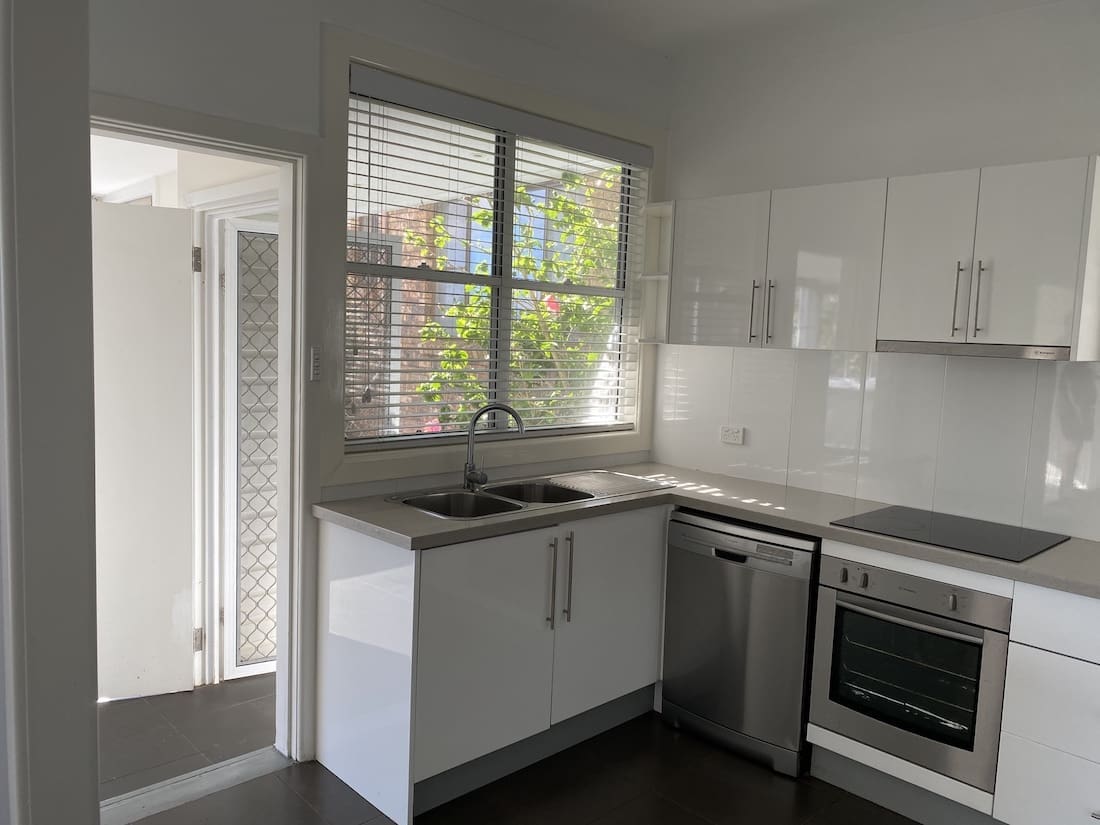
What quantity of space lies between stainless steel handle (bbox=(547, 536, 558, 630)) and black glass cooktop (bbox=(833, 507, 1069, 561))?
3.10ft

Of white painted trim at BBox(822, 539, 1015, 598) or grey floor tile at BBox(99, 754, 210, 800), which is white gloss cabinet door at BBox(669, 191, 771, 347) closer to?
white painted trim at BBox(822, 539, 1015, 598)

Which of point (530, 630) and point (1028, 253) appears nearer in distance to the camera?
point (1028, 253)

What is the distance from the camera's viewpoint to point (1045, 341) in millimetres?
2395

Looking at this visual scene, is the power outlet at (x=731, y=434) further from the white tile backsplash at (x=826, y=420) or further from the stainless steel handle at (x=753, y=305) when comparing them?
the stainless steel handle at (x=753, y=305)

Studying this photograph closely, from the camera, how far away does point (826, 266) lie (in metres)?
2.88

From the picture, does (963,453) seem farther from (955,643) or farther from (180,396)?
(180,396)

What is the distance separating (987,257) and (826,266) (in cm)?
53

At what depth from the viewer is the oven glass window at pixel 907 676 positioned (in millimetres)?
2387

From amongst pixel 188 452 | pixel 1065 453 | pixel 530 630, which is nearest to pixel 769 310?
pixel 1065 453

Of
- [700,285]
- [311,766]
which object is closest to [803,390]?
[700,285]

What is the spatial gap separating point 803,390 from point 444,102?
5.90 feet

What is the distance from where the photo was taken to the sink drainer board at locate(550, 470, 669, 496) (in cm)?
310

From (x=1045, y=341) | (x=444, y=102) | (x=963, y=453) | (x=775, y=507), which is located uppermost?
(x=444, y=102)

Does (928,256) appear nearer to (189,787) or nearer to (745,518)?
(745,518)
